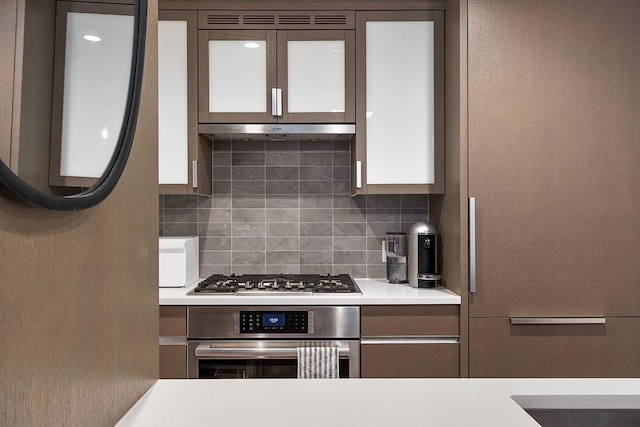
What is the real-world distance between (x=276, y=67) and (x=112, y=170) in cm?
197

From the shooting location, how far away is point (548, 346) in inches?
90.7

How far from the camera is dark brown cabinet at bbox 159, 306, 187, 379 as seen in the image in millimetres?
2312

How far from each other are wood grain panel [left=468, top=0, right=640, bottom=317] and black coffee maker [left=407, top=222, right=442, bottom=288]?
→ 11.8 inches

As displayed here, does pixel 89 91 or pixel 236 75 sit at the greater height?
pixel 236 75

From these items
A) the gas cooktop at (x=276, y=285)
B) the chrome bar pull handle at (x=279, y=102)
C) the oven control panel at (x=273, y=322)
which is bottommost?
the oven control panel at (x=273, y=322)

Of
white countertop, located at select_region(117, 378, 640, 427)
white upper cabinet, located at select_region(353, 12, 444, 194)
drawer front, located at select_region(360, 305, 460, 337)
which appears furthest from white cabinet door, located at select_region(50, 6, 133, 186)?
white upper cabinet, located at select_region(353, 12, 444, 194)

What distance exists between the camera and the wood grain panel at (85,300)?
51 centimetres

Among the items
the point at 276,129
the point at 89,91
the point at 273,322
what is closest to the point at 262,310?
the point at 273,322

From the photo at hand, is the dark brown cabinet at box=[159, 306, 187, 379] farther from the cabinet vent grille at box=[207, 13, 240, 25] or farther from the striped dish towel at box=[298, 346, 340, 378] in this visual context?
the cabinet vent grille at box=[207, 13, 240, 25]

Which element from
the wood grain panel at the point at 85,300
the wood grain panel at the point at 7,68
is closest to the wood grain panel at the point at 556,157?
the wood grain panel at the point at 85,300

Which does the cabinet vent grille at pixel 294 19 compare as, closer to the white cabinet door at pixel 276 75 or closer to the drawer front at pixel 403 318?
the white cabinet door at pixel 276 75

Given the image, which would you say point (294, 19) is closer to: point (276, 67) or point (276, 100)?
point (276, 67)

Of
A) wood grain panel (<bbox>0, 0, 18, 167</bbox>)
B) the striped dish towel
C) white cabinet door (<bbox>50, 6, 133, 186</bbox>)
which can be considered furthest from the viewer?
the striped dish towel

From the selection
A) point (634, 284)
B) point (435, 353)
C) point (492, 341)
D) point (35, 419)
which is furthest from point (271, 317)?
point (35, 419)
